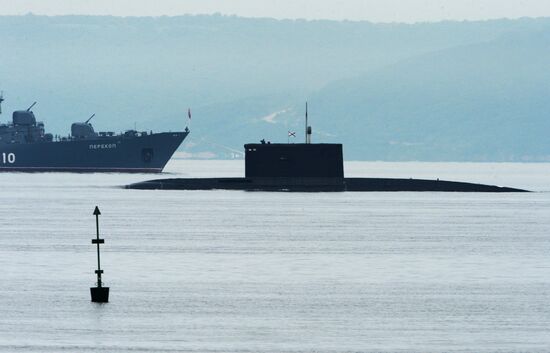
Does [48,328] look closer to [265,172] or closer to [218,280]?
[218,280]

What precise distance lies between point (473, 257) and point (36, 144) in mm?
Answer: 121500

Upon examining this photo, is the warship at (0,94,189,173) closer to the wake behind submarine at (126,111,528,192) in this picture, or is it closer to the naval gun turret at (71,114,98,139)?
the naval gun turret at (71,114,98,139)

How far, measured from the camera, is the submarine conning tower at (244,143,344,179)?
78062 millimetres

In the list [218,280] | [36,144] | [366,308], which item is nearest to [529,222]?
[218,280]

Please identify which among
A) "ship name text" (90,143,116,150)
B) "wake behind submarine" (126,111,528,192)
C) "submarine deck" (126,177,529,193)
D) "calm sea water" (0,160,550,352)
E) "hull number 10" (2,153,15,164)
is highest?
"ship name text" (90,143,116,150)

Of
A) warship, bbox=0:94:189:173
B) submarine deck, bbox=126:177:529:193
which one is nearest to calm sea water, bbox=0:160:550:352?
submarine deck, bbox=126:177:529:193

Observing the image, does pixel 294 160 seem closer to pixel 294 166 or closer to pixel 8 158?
pixel 294 166

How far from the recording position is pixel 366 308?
85.5 ft

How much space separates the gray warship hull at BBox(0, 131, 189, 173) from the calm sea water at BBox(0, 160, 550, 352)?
9531 cm

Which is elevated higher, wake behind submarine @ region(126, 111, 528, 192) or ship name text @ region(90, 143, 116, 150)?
ship name text @ region(90, 143, 116, 150)

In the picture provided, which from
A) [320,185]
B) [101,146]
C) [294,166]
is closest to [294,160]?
[294,166]

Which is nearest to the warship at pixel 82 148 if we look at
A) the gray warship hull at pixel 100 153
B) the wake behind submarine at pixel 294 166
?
the gray warship hull at pixel 100 153

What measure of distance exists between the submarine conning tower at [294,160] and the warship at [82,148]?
3016 inches

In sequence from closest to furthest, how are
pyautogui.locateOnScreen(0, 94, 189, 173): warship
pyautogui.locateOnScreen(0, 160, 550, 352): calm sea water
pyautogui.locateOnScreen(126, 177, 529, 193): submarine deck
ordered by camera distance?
1. pyautogui.locateOnScreen(0, 160, 550, 352): calm sea water
2. pyautogui.locateOnScreen(126, 177, 529, 193): submarine deck
3. pyautogui.locateOnScreen(0, 94, 189, 173): warship
